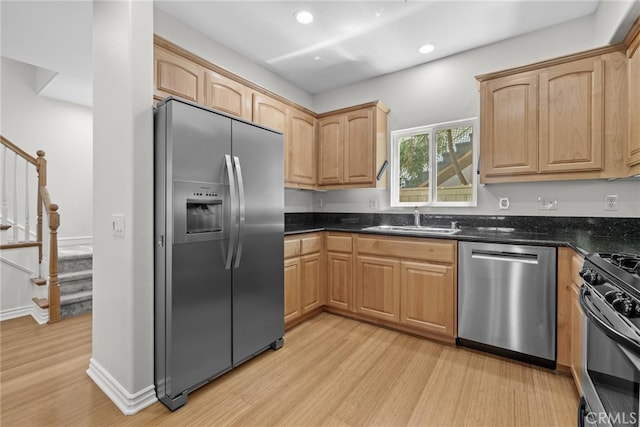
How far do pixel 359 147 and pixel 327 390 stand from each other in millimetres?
2439

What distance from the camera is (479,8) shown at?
232 centimetres

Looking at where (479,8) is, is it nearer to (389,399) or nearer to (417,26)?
(417,26)

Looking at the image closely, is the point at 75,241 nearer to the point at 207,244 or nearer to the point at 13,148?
the point at 13,148

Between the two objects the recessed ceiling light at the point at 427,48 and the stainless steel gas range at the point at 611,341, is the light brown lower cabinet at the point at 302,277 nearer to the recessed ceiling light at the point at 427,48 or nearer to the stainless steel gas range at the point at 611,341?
the stainless steel gas range at the point at 611,341

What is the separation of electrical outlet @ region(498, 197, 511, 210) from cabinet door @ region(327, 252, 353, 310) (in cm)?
152

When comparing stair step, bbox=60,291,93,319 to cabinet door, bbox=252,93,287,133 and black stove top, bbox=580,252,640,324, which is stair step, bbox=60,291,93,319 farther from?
black stove top, bbox=580,252,640,324

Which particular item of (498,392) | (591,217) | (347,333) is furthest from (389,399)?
(591,217)

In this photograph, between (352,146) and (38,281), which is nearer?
(38,281)

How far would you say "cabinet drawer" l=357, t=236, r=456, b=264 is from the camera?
2.41 m

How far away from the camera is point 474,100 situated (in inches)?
115

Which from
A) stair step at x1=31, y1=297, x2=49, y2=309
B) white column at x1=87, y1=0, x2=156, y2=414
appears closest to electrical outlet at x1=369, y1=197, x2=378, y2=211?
white column at x1=87, y1=0, x2=156, y2=414

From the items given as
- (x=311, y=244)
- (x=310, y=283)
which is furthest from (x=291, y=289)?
(x=311, y=244)

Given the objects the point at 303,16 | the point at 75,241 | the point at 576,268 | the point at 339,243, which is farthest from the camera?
the point at 75,241

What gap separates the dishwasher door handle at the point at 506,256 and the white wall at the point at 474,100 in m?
0.72
